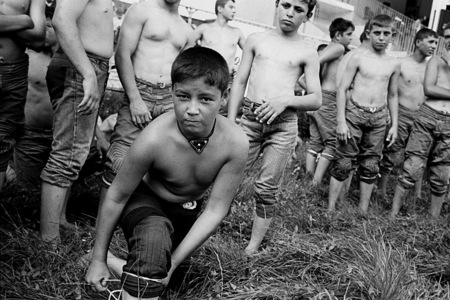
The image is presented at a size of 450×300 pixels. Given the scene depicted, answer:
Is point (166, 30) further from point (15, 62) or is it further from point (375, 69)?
point (375, 69)

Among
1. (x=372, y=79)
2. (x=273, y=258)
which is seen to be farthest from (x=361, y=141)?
(x=273, y=258)

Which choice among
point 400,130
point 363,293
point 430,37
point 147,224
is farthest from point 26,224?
point 430,37

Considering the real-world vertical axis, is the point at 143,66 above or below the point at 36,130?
above

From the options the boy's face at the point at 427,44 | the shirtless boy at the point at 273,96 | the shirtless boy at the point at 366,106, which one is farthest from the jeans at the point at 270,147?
the boy's face at the point at 427,44

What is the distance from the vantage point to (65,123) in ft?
11.3

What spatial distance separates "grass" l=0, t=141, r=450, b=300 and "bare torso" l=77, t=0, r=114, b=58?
48.2 inches

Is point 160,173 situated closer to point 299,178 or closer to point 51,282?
point 51,282

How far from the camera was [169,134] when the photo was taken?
2.57m

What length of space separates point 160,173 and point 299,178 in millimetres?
3847

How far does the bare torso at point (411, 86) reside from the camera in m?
6.45

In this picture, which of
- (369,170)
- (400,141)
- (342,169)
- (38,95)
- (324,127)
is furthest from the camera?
(400,141)

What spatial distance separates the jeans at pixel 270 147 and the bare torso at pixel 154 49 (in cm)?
69

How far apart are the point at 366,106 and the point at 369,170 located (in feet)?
2.07

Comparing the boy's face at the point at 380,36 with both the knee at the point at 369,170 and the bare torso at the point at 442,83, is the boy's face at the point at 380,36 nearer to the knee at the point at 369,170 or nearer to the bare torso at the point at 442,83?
the bare torso at the point at 442,83
